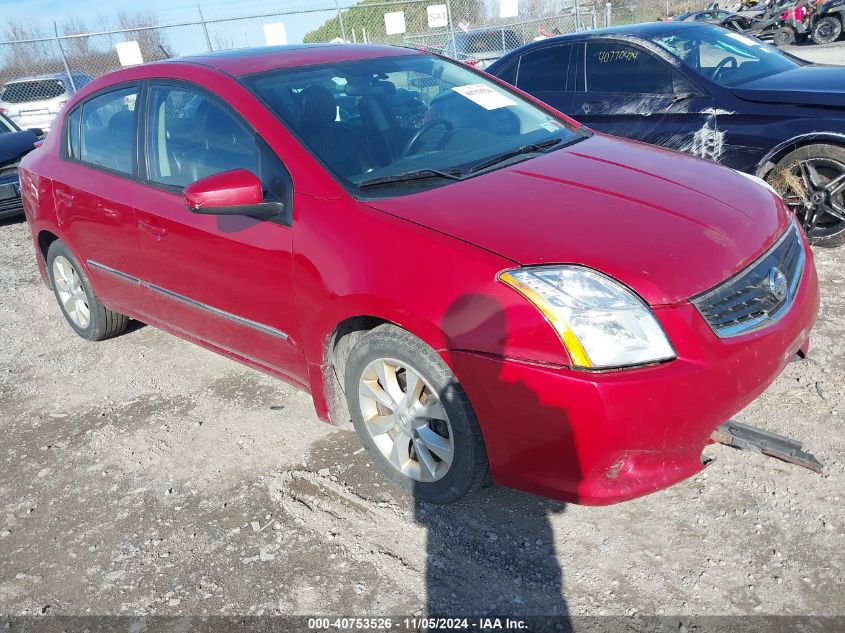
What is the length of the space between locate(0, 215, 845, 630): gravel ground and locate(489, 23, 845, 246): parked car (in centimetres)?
141

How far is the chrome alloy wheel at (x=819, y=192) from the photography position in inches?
184

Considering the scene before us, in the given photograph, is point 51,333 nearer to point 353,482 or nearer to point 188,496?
point 188,496

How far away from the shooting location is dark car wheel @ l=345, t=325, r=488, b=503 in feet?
8.24

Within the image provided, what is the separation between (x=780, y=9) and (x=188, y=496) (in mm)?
23985

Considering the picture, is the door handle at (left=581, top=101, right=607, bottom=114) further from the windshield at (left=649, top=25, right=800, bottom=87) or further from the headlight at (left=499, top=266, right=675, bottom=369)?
the headlight at (left=499, top=266, right=675, bottom=369)

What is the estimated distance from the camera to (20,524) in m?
3.04

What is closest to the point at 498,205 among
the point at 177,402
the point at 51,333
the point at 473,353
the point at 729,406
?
the point at 473,353

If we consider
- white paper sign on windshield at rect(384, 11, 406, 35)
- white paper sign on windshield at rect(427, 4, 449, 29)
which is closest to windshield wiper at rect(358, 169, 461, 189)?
white paper sign on windshield at rect(384, 11, 406, 35)

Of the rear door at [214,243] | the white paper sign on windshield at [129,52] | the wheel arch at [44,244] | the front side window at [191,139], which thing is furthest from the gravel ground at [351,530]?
the white paper sign on windshield at [129,52]

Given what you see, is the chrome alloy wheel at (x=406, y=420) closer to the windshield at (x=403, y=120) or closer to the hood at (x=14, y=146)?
the windshield at (x=403, y=120)

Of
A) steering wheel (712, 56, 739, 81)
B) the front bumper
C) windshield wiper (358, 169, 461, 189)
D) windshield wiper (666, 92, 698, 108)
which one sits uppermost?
windshield wiper (358, 169, 461, 189)

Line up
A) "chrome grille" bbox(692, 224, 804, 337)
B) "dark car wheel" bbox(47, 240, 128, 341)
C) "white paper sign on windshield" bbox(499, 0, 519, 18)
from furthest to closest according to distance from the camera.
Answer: "white paper sign on windshield" bbox(499, 0, 519, 18) → "dark car wheel" bbox(47, 240, 128, 341) → "chrome grille" bbox(692, 224, 804, 337)

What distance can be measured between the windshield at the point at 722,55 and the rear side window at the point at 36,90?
1422 centimetres

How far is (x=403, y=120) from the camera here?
3.32 meters
